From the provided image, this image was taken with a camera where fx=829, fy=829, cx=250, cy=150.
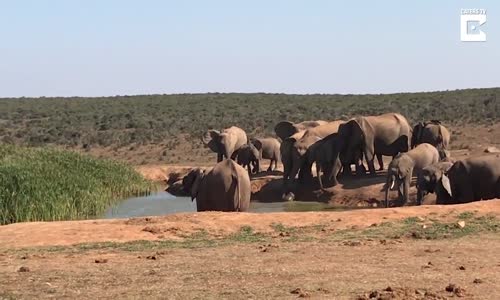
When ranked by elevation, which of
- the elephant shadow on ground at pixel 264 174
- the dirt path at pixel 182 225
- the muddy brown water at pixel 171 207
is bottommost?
the muddy brown water at pixel 171 207

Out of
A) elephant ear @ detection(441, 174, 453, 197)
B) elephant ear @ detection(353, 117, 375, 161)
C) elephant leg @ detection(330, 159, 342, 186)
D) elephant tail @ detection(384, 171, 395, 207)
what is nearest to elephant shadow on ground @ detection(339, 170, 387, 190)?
elephant leg @ detection(330, 159, 342, 186)

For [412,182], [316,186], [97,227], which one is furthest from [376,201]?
[97,227]

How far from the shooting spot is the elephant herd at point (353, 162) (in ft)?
61.1

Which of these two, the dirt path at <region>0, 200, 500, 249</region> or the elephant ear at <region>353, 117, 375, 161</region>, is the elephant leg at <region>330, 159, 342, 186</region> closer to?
the elephant ear at <region>353, 117, 375, 161</region>

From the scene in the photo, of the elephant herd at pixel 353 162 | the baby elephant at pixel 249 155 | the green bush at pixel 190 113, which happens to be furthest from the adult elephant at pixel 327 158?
the green bush at pixel 190 113

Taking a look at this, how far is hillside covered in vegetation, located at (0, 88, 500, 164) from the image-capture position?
50.9 m

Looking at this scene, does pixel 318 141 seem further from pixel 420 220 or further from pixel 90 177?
pixel 420 220

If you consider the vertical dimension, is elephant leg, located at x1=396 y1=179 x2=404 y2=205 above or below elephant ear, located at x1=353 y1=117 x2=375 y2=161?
below

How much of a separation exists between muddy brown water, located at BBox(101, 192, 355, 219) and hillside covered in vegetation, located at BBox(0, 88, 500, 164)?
1844 cm

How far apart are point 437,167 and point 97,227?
8856 mm

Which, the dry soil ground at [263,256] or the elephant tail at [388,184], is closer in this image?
the dry soil ground at [263,256]

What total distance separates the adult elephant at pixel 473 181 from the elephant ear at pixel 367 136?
5.77 meters

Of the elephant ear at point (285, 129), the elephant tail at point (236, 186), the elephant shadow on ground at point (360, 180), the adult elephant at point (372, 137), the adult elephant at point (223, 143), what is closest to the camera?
the elephant tail at point (236, 186)

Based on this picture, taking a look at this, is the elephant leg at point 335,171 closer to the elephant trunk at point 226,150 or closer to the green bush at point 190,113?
the elephant trunk at point 226,150
